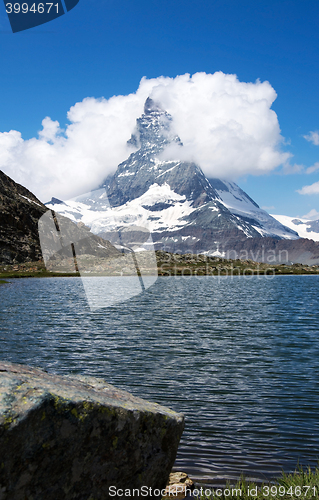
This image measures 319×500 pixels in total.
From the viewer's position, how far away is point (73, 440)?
748 centimetres

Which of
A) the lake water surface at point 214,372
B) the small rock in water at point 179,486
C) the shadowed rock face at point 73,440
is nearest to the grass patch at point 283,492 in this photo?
the small rock in water at point 179,486

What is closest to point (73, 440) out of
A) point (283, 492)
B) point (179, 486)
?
point (179, 486)

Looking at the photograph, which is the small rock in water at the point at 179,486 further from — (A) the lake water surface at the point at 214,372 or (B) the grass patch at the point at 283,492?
(A) the lake water surface at the point at 214,372

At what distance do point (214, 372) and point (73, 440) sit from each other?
2012 cm

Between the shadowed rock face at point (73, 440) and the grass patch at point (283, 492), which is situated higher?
the shadowed rock face at point (73, 440)

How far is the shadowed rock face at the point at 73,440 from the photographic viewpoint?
6.84 metres

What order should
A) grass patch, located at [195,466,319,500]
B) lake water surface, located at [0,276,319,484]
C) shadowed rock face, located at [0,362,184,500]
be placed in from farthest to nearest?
lake water surface, located at [0,276,319,484] < grass patch, located at [195,466,319,500] < shadowed rock face, located at [0,362,184,500]

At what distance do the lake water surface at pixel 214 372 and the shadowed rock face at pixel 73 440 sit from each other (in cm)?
564

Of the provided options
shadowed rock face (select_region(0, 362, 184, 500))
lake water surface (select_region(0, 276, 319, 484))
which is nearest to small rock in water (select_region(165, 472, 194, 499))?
lake water surface (select_region(0, 276, 319, 484))

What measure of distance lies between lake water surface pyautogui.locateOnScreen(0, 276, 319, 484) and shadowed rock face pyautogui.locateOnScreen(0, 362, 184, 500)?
5.64 m

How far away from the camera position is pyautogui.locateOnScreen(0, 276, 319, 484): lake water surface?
49.5 feet

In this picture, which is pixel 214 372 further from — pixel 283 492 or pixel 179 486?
pixel 283 492

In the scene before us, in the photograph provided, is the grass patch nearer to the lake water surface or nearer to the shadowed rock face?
the lake water surface

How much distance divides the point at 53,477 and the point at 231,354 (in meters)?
26.3
